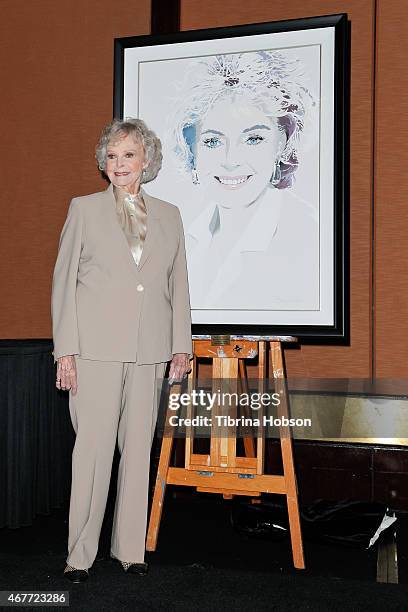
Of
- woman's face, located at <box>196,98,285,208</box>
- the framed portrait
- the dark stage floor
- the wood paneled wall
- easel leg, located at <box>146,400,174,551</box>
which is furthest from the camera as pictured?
the wood paneled wall

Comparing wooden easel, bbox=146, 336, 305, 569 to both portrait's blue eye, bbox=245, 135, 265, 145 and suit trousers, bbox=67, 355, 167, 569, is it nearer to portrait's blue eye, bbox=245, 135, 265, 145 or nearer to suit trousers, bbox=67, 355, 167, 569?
suit trousers, bbox=67, 355, 167, 569

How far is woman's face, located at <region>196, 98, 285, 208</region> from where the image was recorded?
269cm

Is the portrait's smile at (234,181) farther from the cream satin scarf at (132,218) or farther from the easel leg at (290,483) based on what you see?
the easel leg at (290,483)

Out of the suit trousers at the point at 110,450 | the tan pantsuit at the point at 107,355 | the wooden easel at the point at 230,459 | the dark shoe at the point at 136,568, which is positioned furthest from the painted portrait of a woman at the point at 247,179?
the dark shoe at the point at 136,568

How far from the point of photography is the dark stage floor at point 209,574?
1.97 metres

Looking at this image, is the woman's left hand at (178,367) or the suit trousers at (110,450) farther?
the woman's left hand at (178,367)

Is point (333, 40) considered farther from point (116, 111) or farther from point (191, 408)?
point (191, 408)

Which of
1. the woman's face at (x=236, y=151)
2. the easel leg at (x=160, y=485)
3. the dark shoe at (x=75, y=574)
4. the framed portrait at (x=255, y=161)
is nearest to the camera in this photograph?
the dark shoe at (x=75, y=574)

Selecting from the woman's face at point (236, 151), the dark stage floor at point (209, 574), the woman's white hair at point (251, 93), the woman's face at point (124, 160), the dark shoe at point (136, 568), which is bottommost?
the dark stage floor at point (209, 574)

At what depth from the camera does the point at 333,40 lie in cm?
258

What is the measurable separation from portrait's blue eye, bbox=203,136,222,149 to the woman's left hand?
0.96 m

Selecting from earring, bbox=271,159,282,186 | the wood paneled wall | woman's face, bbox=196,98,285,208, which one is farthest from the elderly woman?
the wood paneled wall

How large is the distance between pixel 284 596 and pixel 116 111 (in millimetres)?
1972

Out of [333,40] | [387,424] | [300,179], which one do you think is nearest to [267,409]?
[387,424]
